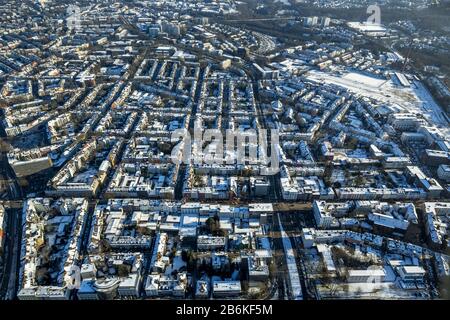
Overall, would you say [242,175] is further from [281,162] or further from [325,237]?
[325,237]

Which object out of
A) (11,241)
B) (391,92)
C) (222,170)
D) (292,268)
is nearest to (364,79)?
(391,92)

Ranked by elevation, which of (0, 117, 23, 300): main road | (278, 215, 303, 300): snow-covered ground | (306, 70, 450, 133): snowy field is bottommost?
(0, 117, 23, 300): main road

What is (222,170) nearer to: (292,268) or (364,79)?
(292,268)

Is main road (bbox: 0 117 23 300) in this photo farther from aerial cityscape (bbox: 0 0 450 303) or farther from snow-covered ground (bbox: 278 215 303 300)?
snow-covered ground (bbox: 278 215 303 300)

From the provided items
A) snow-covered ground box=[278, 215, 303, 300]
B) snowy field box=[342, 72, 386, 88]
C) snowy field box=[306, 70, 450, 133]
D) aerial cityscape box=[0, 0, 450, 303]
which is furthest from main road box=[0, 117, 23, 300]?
snowy field box=[342, 72, 386, 88]
